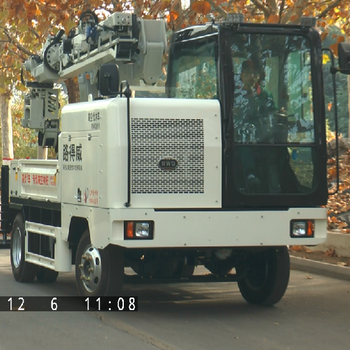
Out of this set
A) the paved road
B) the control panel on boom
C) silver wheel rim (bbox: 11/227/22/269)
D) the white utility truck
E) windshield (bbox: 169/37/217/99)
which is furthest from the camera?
silver wheel rim (bbox: 11/227/22/269)

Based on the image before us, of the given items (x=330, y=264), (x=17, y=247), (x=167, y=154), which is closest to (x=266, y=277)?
(x=167, y=154)

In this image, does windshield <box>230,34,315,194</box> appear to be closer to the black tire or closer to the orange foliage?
the black tire

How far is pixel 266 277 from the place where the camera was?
9.71 meters

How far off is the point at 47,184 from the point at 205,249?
2.83m

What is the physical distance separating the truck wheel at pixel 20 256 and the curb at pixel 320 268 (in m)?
4.34

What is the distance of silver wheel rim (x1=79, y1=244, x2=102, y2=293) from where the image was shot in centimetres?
916

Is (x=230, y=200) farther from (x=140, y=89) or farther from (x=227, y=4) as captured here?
(x=227, y=4)

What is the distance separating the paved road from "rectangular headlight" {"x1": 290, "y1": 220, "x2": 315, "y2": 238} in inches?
35.0

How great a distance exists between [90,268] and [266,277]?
2055mm

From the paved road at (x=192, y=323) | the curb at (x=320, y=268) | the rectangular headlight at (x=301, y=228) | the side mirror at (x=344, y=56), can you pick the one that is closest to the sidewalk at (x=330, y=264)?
the curb at (x=320, y=268)

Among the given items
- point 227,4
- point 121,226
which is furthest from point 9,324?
point 227,4

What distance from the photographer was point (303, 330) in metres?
8.21
